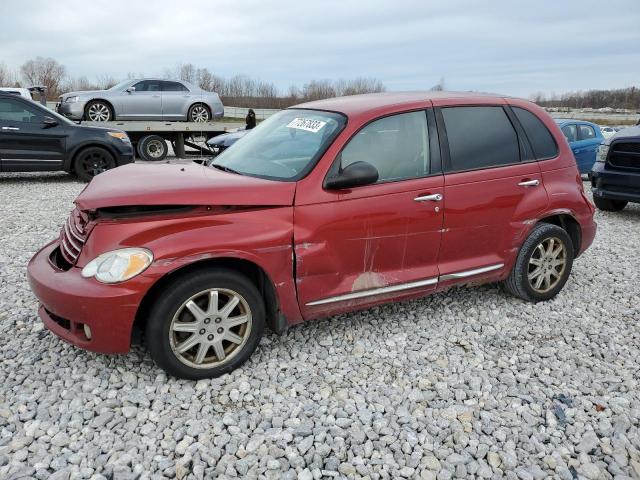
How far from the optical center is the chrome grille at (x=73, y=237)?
125 inches

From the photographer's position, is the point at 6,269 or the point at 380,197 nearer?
the point at 380,197

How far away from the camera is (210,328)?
3.20 meters

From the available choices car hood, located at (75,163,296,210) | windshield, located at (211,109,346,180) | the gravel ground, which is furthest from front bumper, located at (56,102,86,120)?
car hood, located at (75,163,296,210)

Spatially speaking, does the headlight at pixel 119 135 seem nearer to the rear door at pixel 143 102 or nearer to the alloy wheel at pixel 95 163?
the alloy wheel at pixel 95 163

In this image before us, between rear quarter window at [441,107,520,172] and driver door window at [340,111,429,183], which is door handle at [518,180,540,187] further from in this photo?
driver door window at [340,111,429,183]

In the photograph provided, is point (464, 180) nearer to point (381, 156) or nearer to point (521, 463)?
point (381, 156)

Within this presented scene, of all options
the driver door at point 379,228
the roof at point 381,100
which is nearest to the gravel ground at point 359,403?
the driver door at point 379,228

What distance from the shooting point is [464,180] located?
3.91 metres

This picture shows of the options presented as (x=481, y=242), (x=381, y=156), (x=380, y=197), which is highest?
(x=381, y=156)

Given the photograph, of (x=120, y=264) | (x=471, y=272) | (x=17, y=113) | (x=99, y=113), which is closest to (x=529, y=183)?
(x=471, y=272)

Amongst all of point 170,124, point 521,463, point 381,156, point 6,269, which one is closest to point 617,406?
point 521,463

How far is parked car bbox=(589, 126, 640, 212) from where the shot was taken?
8.06 metres

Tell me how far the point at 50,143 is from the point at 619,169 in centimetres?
1019

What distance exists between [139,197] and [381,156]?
164 cm
